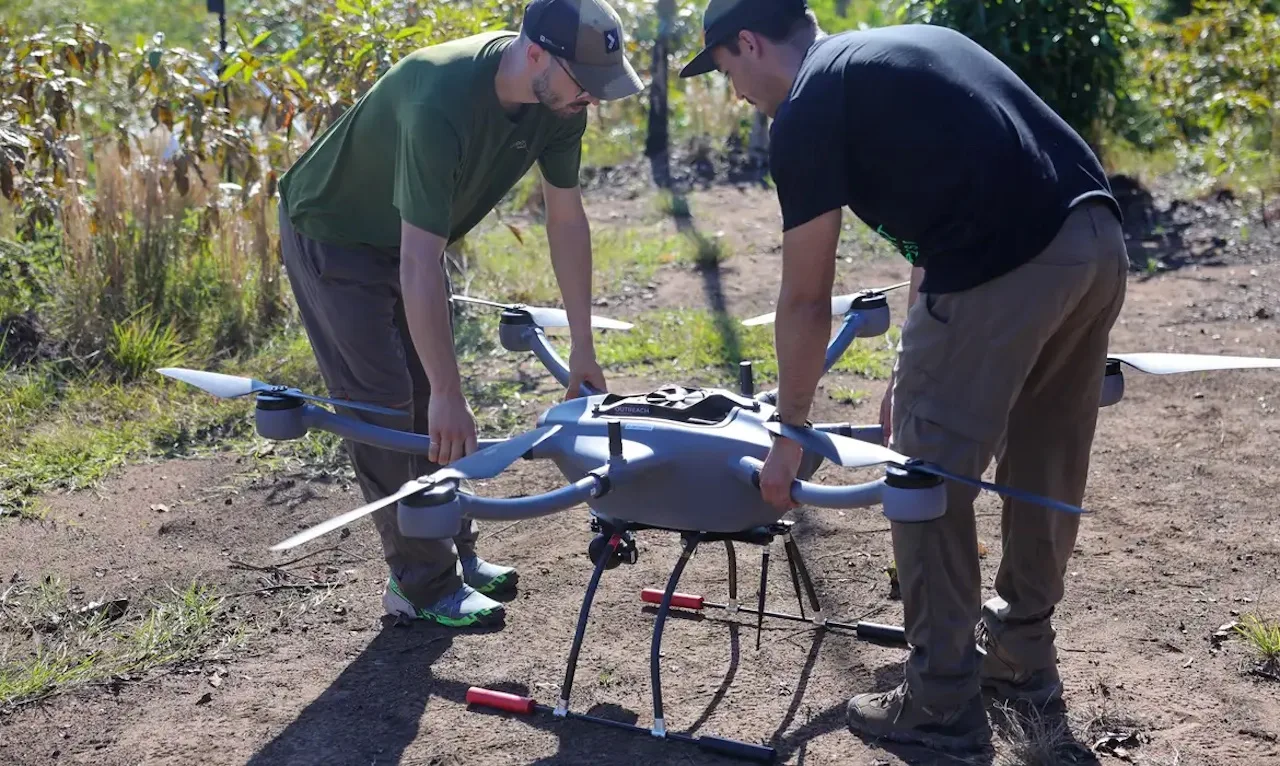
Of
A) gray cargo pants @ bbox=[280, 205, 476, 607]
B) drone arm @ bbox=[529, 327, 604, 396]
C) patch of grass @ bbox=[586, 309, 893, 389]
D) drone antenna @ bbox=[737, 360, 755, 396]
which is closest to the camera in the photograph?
gray cargo pants @ bbox=[280, 205, 476, 607]

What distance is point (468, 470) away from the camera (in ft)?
10.4

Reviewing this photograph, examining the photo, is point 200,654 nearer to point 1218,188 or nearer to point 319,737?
point 319,737

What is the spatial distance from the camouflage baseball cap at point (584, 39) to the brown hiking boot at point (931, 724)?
1716 mm

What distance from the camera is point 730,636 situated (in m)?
4.09

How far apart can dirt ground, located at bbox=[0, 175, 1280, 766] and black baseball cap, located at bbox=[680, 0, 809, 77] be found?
1774 mm

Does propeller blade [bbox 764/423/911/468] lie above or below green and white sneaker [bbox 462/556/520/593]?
above

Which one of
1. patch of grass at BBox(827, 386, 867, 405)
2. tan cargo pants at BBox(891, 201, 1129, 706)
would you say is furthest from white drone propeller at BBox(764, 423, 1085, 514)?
patch of grass at BBox(827, 386, 867, 405)

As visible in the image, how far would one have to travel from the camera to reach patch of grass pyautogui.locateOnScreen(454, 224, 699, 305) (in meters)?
7.62

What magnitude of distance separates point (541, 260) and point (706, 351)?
1.76 metres

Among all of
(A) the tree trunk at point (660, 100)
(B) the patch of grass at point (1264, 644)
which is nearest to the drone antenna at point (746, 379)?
(B) the patch of grass at point (1264, 644)

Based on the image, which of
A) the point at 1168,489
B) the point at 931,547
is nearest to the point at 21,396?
the point at 931,547

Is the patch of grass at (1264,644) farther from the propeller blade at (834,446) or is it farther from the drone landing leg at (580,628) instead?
the drone landing leg at (580,628)

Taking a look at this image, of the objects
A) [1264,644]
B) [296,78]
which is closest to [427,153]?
[1264,644]

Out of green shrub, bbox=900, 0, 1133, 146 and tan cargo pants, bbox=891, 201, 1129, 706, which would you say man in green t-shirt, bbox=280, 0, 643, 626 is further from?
green shrub, bbox=900, 0, 1133, 146
